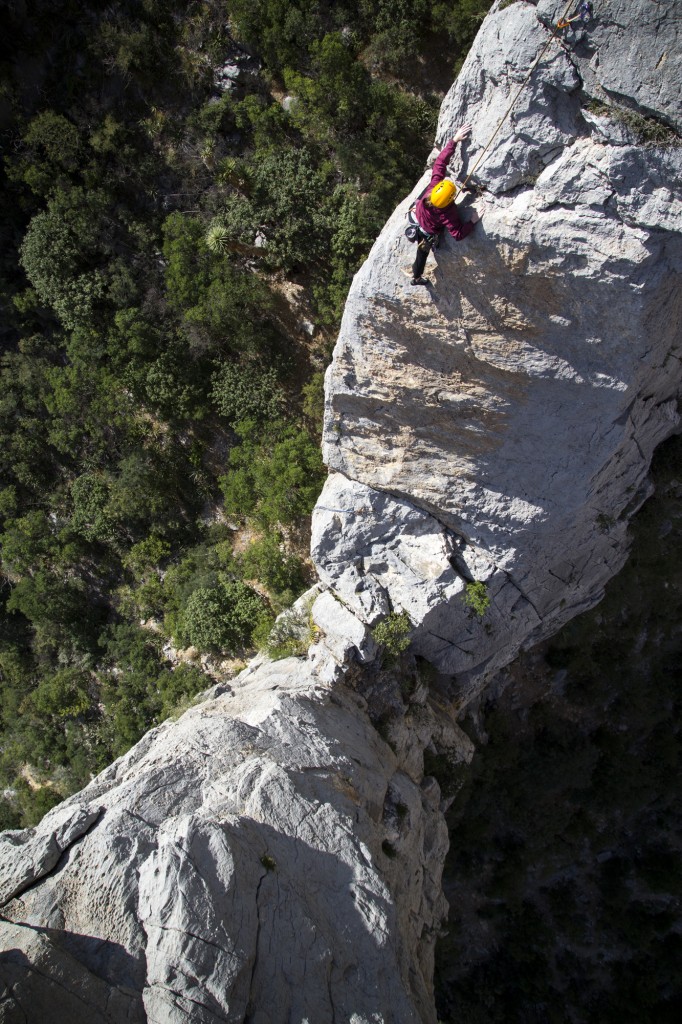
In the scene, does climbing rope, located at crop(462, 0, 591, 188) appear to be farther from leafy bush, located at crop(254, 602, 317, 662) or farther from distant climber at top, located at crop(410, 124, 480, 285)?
leafy bush, located at crop(254, 602, 317, 662)

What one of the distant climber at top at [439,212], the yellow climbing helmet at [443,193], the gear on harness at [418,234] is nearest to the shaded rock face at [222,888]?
the gear on harness at [418,234]

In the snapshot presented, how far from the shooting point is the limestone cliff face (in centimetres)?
787

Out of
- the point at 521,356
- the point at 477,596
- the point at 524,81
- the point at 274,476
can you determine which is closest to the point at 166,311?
the point at 274,476

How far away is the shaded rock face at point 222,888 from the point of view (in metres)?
7.72

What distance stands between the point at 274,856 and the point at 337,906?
1.30 m

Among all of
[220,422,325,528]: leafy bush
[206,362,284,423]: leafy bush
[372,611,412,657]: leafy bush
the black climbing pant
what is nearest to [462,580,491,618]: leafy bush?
[372,611,412,657]: leafy bush

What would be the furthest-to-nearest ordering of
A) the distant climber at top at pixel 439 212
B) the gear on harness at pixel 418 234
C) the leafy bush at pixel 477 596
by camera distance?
the leafy bush at pixel 477 596 < the gear on harness at pixel 418 234 < the distant climber at top at pixel 439 212

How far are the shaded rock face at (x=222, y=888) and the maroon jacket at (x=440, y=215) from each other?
8870 mm

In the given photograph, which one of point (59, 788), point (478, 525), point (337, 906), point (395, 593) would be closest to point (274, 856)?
point (337, 906)

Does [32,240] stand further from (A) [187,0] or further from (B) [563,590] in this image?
(B) [563,590]

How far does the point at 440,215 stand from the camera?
8648 millimetres

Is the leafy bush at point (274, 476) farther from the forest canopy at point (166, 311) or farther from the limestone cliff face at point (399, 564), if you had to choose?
the limestone cliff face at point (399, 564)

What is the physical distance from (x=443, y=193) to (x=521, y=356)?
3053 millimetres

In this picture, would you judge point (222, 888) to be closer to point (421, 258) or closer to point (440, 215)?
point (421, 258)
